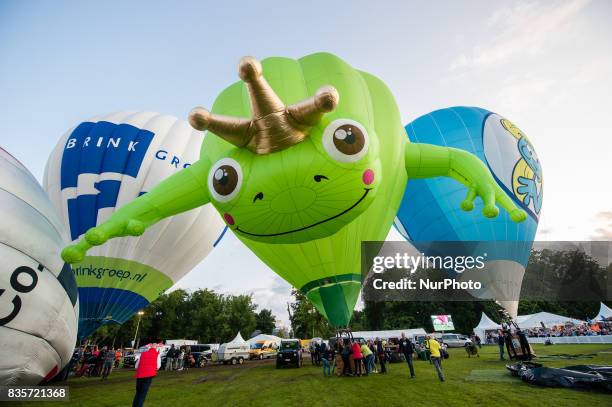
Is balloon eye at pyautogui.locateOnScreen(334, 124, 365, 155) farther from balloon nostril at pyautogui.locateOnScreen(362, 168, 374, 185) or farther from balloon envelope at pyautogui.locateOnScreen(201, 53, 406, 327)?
balloon nostril at pyautogui.locateOnScreen(362, 168, 374, 185)

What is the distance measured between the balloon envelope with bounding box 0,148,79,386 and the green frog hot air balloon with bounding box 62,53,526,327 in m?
0.47

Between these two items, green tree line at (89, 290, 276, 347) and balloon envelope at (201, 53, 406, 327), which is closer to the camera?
balloon envelope at (201, 53, 406, 327)

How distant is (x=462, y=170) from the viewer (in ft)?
23.1

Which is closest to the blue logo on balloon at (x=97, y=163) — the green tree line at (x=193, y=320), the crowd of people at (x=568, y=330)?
the crowd of people at (x=568, y=330)

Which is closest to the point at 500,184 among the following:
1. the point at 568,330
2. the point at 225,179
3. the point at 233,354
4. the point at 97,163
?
the point at 225,179

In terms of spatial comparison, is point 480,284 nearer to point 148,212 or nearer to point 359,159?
point 359,159

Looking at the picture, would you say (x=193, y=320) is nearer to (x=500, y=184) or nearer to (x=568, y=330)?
(x=568, y=330)

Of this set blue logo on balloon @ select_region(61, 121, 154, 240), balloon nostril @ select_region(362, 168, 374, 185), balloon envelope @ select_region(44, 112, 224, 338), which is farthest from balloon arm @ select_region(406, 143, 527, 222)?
blue logo on balloon @ select_region(61, 121, 154, 240)

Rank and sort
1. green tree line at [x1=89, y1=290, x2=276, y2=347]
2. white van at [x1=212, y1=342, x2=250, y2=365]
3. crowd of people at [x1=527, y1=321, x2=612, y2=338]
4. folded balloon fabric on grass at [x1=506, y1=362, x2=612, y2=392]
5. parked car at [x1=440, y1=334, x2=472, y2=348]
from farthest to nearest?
green tree line at [x1=89, y1=290, x2=276, y2=347] < parked car at [x1=440, y1=334, x2=472, y2=348] < crowd of people at [x1=527, y1=321, x2=612, y2=338] < white van at [x1=212, y1=342, x2=250, y2=365] < folded balloon fabric on grass at [x1=506, y1=362, x2=612, y2=392]

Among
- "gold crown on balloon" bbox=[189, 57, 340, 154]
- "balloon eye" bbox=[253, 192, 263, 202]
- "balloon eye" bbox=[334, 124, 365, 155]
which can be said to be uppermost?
"gold crown on balloon" bbox=[189, 57, 340, 154]

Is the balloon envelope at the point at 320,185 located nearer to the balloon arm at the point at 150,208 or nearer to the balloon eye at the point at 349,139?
the balloon eye at the point at 349,139

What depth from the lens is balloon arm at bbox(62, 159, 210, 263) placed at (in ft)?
17.3

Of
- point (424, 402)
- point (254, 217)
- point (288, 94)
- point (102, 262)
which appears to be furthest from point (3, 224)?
point (102, 262)

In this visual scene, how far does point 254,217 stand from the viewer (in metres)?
5.95
